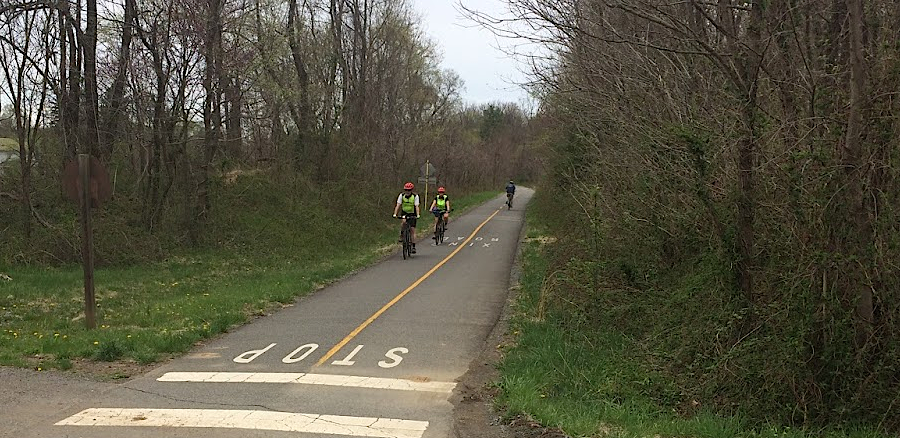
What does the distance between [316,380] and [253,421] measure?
1532 millimetres

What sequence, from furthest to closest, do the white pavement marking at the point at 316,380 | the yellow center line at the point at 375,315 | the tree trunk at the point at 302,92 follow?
the tree trunk at the point at 302,92 → the yellow center line at the point at 375,315 → the white pavement marking at the point at 316,380

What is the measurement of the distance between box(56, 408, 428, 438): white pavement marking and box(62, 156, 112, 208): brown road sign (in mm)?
5012

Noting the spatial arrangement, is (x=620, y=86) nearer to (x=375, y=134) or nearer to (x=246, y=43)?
(x=246, y=43)

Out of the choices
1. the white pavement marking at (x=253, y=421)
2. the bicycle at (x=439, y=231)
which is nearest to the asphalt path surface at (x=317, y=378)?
the white pavement marking at (x=253, y=421)

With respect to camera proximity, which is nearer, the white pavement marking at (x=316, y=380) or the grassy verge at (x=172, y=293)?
the white pavement marking at (x=316, y=380)

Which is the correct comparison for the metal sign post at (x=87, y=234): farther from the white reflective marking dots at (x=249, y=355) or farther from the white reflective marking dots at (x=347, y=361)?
the white reflective marking dots at (x=347, y=361)

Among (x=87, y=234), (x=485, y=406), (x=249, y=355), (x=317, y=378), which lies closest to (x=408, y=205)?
(x=87, y=234)

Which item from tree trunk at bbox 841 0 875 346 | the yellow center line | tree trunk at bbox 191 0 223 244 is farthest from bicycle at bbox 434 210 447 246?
tree trunk at bbox 841 0 875 346

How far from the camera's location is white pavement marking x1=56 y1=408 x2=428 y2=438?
6.08 metres

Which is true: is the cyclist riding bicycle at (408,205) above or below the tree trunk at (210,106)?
below

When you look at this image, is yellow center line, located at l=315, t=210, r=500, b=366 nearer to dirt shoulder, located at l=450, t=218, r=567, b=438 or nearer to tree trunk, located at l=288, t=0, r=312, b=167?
dirt shoulder, located at l=450, t=218, r=567, b=438

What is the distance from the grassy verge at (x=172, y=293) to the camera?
30.9ft

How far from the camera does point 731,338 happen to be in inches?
278

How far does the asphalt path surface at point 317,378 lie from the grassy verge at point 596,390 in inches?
29.4
